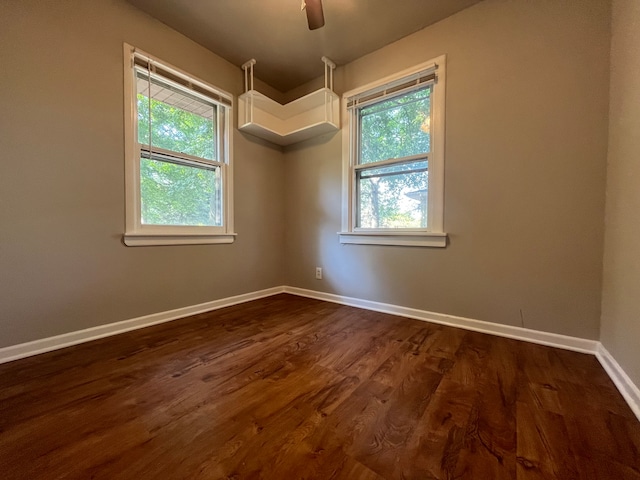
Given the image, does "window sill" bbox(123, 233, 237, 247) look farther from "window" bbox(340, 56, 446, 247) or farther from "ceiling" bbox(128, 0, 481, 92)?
"ceiling" bbox(128, 0, 481, 92)

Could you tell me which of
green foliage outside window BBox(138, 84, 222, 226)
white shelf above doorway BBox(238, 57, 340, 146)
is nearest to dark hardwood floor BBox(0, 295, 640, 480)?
green foliage outside window BBox(138, 84, 222, 226)

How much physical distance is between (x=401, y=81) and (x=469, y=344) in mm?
2277

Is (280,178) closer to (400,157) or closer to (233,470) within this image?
(400,157)

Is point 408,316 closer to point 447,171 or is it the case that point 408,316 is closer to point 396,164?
point 447,171

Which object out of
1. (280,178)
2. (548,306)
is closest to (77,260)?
(280,178)

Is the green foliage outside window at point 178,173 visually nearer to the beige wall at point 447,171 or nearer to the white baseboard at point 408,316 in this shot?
the beige wall at point 447,171

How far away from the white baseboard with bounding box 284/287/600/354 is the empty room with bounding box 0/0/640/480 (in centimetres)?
2

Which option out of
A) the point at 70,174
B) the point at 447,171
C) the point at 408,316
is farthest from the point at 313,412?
the point at 70,174

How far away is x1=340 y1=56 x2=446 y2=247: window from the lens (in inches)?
86.5

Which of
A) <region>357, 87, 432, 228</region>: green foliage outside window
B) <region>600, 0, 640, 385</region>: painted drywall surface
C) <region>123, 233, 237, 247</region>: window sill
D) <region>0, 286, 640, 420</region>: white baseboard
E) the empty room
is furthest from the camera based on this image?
<region>357, 87, 432, 228</region>: green foliage outside window

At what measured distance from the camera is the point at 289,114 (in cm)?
307

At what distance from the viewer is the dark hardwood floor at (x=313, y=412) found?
2.73ft

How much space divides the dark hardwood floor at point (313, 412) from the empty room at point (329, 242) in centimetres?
1

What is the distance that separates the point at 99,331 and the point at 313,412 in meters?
1.74
